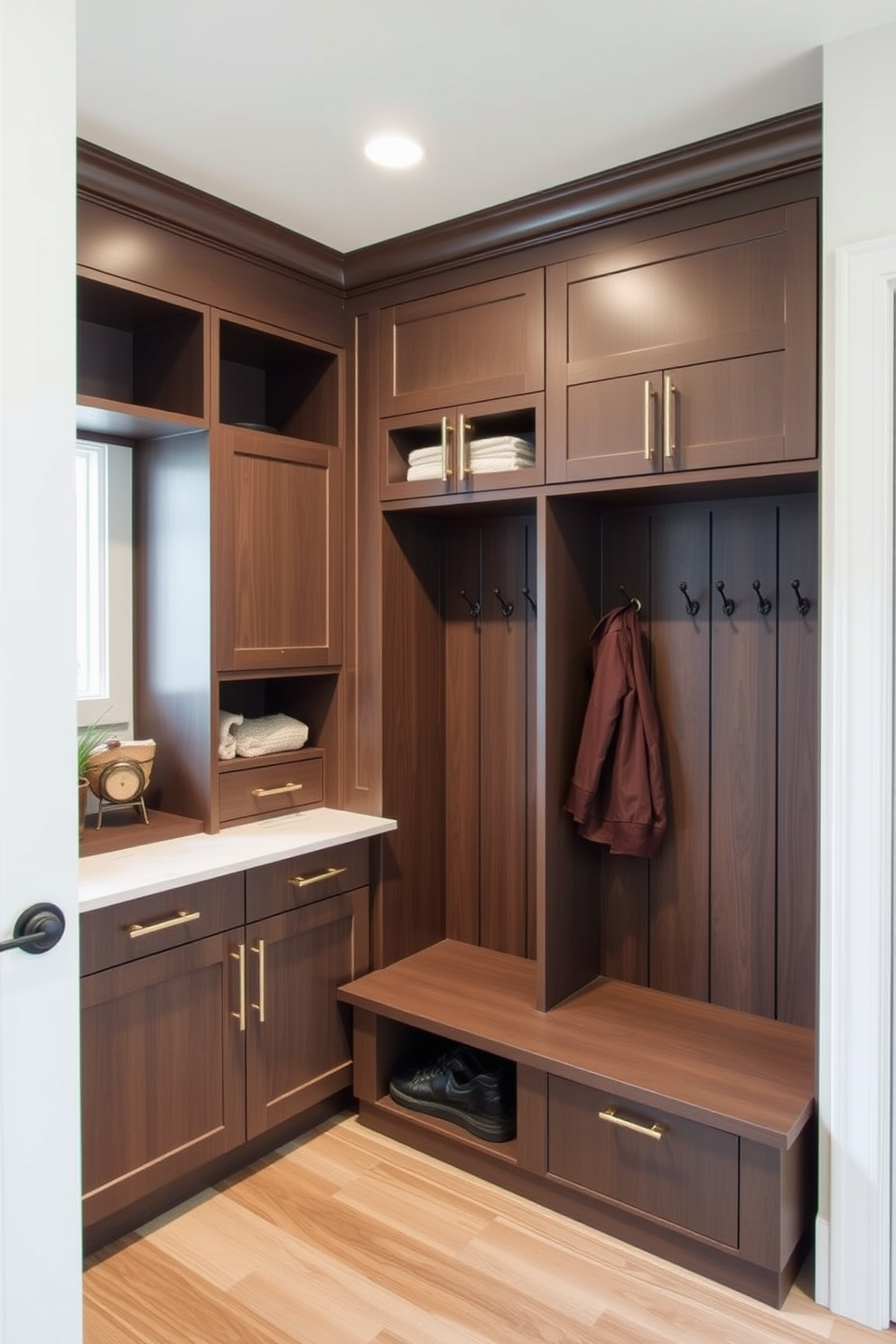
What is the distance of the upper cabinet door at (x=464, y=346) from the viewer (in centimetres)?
252

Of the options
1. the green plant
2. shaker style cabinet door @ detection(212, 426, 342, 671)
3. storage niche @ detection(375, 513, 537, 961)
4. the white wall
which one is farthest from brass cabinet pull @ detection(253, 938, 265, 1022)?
the white wall

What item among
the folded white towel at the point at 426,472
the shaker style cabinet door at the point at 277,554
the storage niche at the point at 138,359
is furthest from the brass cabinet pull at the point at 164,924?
the folded white towel at the point at 426,472

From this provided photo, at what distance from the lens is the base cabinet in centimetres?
210

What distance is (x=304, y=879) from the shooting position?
2.59 m

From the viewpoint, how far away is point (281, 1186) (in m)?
2.42

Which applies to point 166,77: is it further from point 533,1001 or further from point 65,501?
point 533,1001

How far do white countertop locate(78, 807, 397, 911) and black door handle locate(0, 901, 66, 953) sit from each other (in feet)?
2.18

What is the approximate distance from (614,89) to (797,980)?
2160 millimetres

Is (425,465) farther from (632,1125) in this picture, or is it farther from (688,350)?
(632,1125)

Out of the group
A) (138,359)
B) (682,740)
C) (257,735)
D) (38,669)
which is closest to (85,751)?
(257,735)

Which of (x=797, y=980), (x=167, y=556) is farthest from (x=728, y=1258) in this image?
(x=167, y=556)

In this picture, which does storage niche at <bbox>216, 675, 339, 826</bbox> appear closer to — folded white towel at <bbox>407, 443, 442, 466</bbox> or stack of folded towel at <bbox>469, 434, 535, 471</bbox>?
folded white towel at <bbox>407, 443, 442, 466</bbox>

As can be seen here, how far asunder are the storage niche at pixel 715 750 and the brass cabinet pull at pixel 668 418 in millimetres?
376

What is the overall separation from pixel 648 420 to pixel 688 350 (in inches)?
7.2
